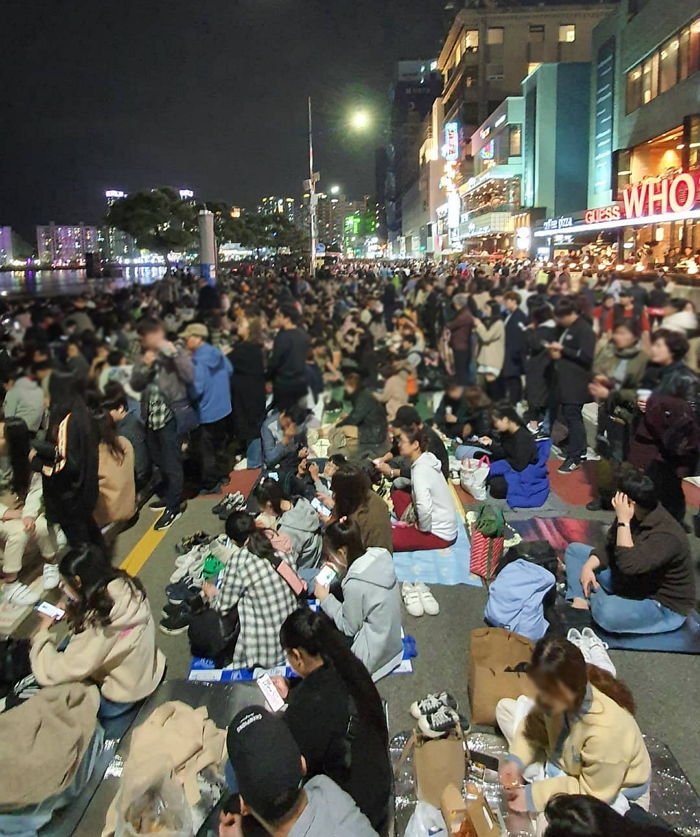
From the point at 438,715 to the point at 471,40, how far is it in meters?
66.6

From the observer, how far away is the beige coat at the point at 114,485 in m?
4.70

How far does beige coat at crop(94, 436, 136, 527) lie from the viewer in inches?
185

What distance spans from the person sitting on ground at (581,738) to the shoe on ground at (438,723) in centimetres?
37

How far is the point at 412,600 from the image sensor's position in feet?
13.8

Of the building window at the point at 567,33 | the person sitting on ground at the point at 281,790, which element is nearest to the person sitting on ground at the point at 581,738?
the person sitting on ground at the point at 281,790

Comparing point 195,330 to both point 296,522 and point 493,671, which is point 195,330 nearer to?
point 296,522

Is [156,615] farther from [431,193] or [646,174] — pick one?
[431,193]

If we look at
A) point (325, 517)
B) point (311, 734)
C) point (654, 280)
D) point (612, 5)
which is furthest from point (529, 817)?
point (612, 5)

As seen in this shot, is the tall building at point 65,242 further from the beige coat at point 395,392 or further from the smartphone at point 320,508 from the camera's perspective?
the beige coat at point 395,392

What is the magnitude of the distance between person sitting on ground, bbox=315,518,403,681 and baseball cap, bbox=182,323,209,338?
1.60 m

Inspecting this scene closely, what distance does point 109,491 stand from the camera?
15.9ft

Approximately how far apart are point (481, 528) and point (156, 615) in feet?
7.34

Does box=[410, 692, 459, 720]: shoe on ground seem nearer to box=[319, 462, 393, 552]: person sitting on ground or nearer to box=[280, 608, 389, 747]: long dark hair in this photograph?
box=[280, 608, 389, 747]: long dark hair

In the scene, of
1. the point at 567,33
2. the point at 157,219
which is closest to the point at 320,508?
the point at 157,219
